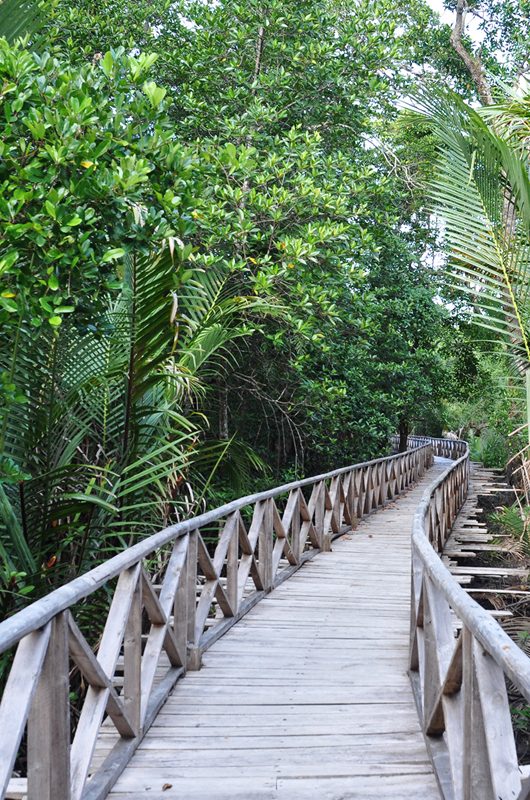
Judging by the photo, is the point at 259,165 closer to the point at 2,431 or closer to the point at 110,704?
the point at 2,431

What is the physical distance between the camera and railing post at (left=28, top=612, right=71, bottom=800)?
88.4 inches

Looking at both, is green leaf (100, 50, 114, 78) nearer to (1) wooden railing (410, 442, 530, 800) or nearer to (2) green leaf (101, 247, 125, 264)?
(2) green leaf (101, 247, 125, 264)

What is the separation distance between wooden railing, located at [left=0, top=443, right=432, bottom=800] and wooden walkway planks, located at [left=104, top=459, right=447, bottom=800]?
0.14 meters

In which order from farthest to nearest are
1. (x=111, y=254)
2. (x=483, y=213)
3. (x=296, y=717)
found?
1. (x=296, y=717)
2. (x=483, y=213)
3. (x=111, y=254)

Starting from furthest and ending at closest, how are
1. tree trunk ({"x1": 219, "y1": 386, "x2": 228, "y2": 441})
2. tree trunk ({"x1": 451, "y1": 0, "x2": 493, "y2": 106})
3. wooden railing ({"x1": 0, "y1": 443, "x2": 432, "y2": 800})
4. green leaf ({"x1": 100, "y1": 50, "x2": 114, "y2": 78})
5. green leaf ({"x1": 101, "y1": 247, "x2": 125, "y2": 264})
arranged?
1. tree trunk ({"x1": 451, "y1": 0, "x2": 493, "y2": 106})
2. tree trunk ({"x1": 219, "y1": 386, "x2": 228, "y2": 441})
3. green leaf ({"x1": 100, "y1": 50, "x2": 114, "y2": 78})
4. green leaf ({"x1": 101, "y1": 247, "x2": 125, "y2": 264})
5. wooden railing ({"x1": 0, "y1": 443, "x2": 432, "y2": 800})

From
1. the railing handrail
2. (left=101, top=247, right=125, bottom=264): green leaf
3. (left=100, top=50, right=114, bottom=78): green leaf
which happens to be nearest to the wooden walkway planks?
the railing handrail

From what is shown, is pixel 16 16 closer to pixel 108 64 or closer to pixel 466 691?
pixel 108 64

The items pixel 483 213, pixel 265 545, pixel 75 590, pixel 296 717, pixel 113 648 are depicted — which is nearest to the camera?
pixel 75 590

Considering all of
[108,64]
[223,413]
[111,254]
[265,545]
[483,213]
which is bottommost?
[265,545]

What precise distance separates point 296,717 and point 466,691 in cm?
176

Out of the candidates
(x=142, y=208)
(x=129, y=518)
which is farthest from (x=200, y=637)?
(x=142, y=208)

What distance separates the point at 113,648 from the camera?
2969mm

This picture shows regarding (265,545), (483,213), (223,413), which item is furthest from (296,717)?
(223,413)

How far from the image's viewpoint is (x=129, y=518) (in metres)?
5.05
